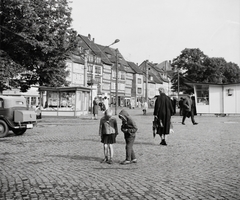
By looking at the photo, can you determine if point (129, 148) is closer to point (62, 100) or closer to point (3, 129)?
point (3, 129)

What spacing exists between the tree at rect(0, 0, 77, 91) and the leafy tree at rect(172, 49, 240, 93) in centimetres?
3701

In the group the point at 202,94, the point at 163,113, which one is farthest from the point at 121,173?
the point at 202,94

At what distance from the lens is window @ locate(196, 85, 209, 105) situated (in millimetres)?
33041

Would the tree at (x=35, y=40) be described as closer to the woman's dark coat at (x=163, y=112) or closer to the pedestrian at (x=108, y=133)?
the woman's dark coat at (x=163, y=112)

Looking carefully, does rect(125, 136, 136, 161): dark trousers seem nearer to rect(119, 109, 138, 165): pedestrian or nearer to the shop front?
rect(119, 109, 138, 165): pedestrian

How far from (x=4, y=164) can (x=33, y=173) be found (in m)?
1.47

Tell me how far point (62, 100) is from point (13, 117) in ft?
49.1

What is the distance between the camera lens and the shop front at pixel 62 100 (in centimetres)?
2923

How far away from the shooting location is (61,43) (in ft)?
86.4

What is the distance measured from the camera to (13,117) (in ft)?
49.1

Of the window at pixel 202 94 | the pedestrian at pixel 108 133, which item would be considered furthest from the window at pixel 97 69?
the pedestrian at pixel 108 133

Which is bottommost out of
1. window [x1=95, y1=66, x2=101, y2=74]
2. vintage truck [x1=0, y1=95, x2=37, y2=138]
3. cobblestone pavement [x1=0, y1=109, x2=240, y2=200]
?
cobblestone pavement [x1=0, y1=109, x2=240, y2=200]

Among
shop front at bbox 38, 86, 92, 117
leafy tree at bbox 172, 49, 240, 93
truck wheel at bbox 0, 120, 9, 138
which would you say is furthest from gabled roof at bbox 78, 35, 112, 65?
truck wheel at bbox 0, 120, 9, 138

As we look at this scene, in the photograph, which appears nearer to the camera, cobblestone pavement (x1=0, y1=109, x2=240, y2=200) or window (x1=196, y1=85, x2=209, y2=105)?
cobblestone pavement (x1=0, y1=109, x2=240, y2=200)
